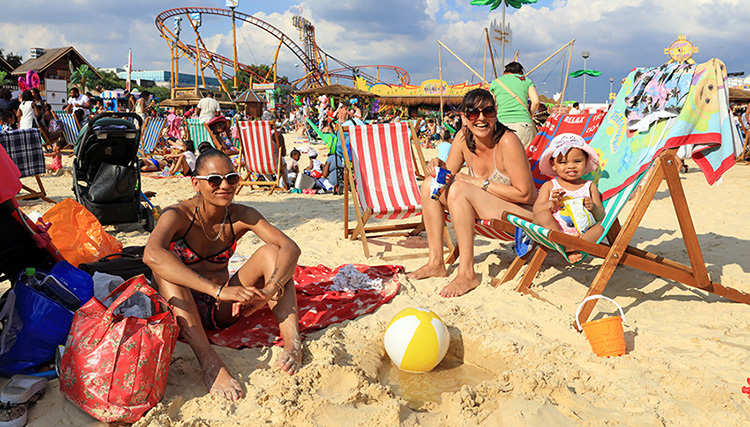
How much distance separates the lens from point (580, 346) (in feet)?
8.70

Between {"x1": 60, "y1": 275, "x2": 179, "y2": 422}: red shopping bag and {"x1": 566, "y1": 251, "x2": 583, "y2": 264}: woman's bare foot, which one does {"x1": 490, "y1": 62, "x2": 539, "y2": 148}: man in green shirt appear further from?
{"x1": 60, "y1": 275, "x2": 179, "y2": 422}: red shopping bag

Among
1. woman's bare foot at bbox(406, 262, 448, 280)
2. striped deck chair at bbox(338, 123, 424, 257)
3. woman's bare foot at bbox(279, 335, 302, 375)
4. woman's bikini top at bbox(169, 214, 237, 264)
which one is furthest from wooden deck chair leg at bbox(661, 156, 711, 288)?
woman's bikini top at bbox(169, 214, 237, 264)

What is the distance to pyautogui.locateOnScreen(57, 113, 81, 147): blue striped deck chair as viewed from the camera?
10.2 metres

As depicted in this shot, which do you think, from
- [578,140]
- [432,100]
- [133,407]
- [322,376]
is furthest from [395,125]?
[432,100]

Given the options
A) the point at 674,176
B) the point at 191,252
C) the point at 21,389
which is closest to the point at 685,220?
the point at 674,176

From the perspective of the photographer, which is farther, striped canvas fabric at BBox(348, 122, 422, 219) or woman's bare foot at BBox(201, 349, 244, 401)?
striped canvas fabric at BBox(348, 122, 422, 219)

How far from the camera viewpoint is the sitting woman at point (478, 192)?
11.3ft

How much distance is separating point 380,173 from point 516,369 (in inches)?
107

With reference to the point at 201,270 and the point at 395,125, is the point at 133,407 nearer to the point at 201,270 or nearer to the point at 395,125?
the point at 201,270

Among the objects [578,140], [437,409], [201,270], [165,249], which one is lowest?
[437,409]

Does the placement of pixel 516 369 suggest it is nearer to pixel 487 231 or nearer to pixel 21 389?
pixel 487 231

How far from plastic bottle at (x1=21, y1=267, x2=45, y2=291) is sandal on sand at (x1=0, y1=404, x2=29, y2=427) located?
1.84 ft

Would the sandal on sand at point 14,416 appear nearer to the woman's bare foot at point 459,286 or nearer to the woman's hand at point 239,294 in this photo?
the woman's hand at point 239,294

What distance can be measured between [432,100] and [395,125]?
29412mm
